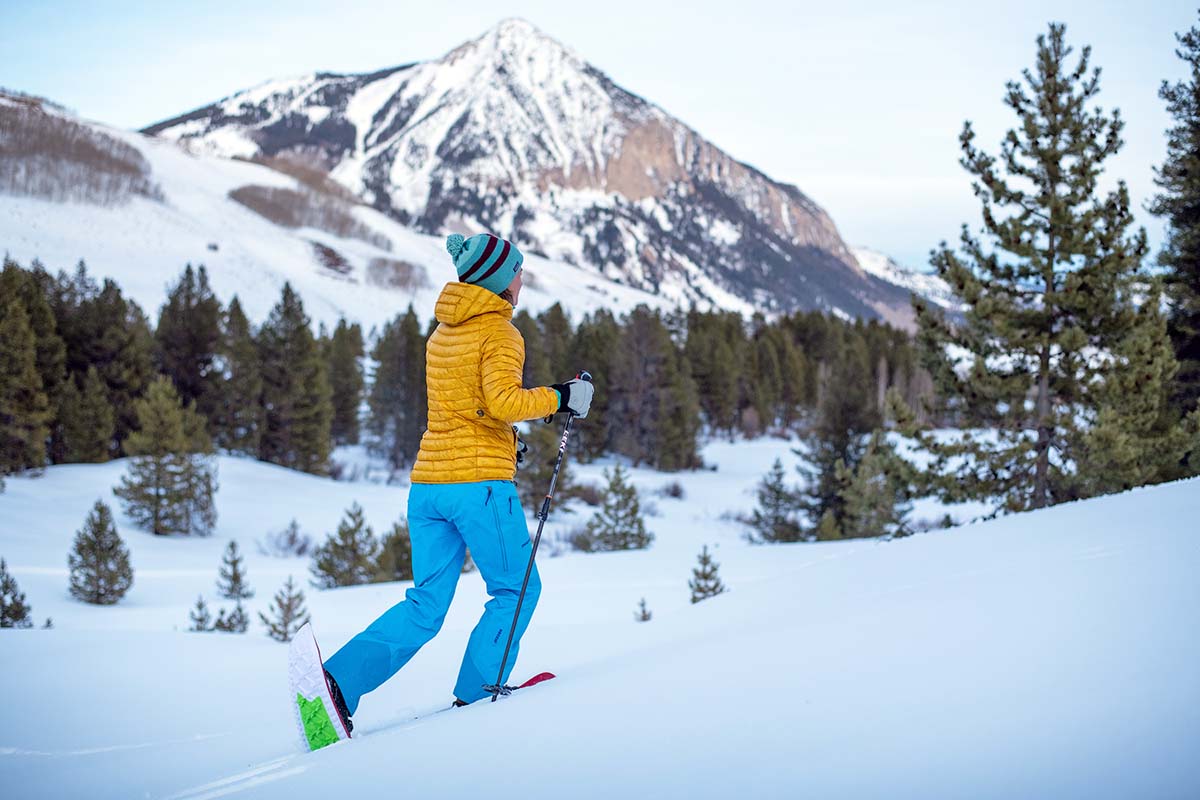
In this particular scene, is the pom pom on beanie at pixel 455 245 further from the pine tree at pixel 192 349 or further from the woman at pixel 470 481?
the pine tree at pixel 192 349

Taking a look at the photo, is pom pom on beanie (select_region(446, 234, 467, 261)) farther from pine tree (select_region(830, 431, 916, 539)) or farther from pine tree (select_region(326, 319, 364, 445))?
pine tree (select_region(326, 319, 364, 445))

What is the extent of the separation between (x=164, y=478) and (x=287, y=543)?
3735mm

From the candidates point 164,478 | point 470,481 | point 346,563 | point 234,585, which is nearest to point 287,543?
point 164,478

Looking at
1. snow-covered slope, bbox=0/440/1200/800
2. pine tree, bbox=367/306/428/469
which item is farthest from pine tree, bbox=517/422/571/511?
snow-covered slope, bbox=0/440/1200/800

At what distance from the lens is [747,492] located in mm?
36938

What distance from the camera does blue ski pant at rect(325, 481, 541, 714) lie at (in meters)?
3.19

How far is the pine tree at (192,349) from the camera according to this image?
35031mm

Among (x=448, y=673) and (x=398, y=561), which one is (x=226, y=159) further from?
(x=448, y=673)

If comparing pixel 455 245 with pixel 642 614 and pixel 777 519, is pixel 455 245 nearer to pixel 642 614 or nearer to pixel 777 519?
pixel 642 614

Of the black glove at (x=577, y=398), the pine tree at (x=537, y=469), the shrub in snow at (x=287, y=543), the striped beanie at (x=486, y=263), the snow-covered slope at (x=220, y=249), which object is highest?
the snow-covered slope at (x=220, y=249)

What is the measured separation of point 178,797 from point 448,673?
2.09m

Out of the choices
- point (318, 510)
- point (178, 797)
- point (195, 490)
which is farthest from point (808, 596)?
point (318, 510)

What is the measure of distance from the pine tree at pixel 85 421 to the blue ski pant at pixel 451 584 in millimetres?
29038

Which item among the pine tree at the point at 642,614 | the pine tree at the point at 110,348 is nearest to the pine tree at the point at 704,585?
the pine tree at the point at 642,614
